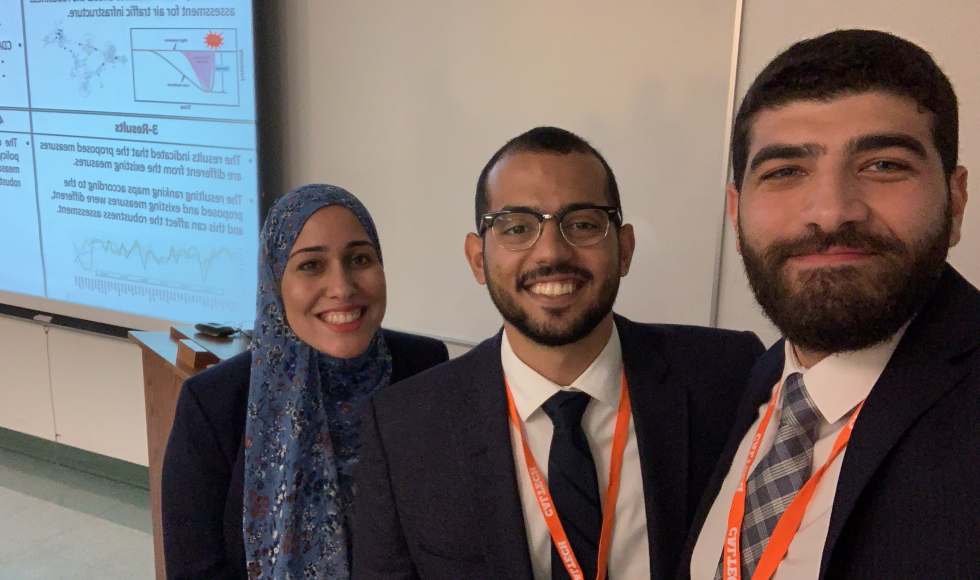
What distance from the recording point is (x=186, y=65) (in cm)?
337

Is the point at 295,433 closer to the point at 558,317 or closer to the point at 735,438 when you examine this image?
the point at 558,317

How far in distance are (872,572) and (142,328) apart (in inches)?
151

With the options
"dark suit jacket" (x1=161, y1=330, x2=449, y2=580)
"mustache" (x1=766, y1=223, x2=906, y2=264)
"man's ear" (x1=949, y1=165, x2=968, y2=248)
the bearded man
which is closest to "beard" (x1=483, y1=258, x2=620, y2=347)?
the bearded man

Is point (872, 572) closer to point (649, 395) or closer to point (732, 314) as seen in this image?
point (649, 395)

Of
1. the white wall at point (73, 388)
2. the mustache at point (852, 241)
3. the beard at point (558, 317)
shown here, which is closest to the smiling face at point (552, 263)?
the beard at point (558, 317)

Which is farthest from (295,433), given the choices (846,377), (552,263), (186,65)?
(186,65)

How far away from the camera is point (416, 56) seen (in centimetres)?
292

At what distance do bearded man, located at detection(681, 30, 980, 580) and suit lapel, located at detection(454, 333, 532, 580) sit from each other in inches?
16.3

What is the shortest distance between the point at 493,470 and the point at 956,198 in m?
0.90

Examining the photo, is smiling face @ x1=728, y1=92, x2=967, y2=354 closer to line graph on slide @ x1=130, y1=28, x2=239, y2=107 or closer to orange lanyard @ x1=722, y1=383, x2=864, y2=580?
orange lanyard @ x1=722, y1=383, x2=864, y2=580

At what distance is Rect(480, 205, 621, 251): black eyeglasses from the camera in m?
1.32

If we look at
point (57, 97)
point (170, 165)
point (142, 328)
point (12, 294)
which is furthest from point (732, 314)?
point (12, 294)

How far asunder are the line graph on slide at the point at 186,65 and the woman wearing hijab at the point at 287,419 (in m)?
1.70

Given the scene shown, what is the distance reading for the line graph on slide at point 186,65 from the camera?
326cm
